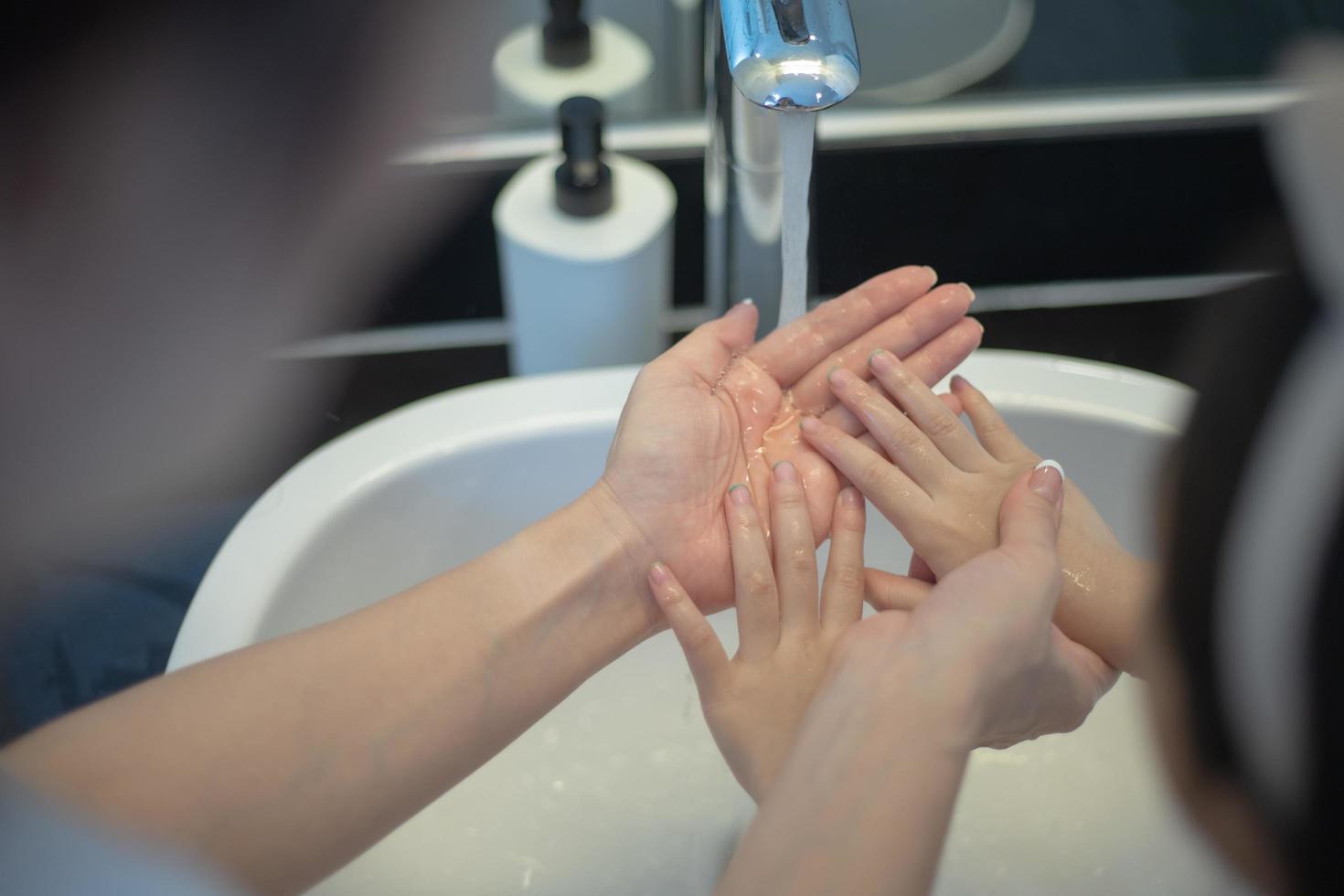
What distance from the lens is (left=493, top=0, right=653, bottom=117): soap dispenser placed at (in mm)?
975

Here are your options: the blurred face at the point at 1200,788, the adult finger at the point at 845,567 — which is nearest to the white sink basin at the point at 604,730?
the adult finger at the point at 845,567

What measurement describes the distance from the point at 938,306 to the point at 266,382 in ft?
1.96

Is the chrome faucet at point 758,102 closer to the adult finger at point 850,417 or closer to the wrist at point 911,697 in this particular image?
the adult finger at point 850,417

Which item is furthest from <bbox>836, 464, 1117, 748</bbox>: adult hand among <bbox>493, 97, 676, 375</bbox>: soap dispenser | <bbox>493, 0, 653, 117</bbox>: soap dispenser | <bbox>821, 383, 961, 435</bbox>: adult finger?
<bbox>493, 0, 653, 117</bbox>: soap dispenser

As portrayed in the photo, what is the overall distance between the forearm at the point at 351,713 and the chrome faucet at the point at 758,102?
7.4 inches

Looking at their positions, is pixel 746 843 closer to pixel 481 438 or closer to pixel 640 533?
pixel 640 533

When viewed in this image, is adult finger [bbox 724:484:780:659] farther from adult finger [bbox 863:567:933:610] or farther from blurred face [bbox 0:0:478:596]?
blurred face [bbox 0:0:478:596]

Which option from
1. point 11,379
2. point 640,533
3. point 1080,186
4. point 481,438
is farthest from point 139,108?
point 1080,186

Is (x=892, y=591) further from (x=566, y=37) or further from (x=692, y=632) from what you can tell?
(x=566, y=37)

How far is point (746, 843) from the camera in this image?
0.52 meters

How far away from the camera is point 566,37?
3.14 ft

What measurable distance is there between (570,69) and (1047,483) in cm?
53

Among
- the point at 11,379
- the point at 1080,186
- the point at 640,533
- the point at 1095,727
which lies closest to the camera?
the point at 640,533

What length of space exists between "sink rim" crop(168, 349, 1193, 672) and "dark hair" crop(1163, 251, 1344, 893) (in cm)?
16
